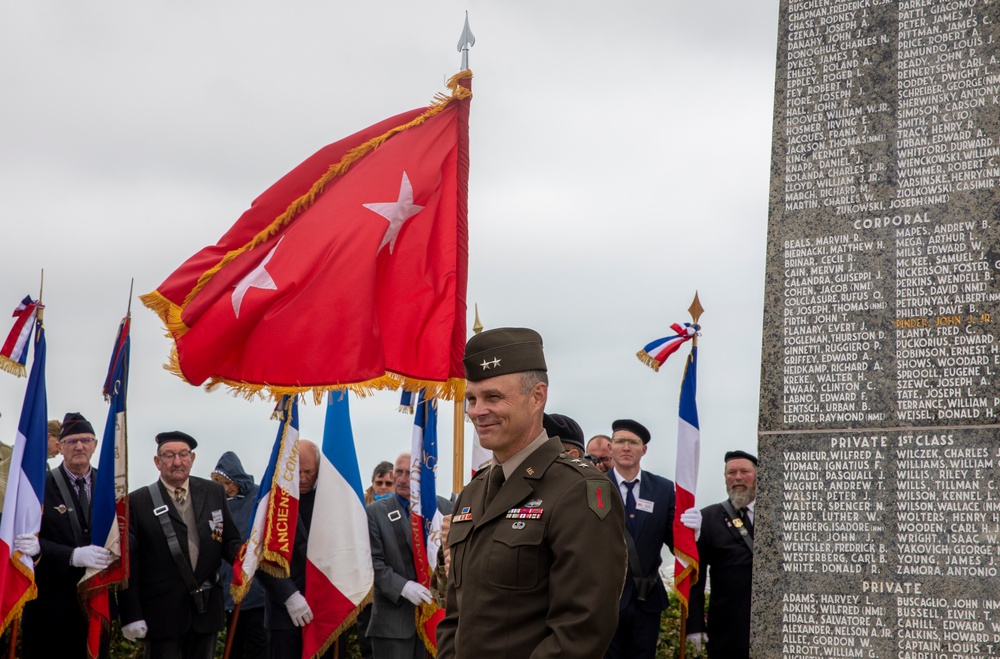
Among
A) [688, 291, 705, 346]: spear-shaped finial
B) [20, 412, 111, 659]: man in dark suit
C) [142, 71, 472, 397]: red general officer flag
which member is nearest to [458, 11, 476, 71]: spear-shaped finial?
[142, 71, 472, 397]: red general officer flag

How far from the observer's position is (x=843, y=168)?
522 cm

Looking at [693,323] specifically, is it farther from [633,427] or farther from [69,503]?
[69,503]

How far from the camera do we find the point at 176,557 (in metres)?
8.36

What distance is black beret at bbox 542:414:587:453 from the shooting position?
20.4 ft

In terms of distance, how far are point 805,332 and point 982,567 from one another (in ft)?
4.02

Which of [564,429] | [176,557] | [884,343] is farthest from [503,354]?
[176,557]

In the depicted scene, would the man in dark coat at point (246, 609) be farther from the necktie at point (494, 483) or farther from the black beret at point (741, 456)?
the necktie at point (494, 483)

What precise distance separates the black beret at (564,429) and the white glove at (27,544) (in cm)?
413

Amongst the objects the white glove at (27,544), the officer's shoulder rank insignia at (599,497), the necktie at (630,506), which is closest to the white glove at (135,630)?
the white glove at (27,544)

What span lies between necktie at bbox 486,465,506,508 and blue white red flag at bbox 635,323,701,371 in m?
4.03

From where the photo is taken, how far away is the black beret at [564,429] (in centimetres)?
623

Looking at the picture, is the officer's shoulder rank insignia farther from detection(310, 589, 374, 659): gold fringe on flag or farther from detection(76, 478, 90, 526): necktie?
detection(76, 478, 90, 526): necktie

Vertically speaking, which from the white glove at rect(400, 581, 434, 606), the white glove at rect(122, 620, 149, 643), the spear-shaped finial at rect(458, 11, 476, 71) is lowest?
the white glove at rect(122, 620, 149, 643)

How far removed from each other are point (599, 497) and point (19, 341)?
6374 millimetres
